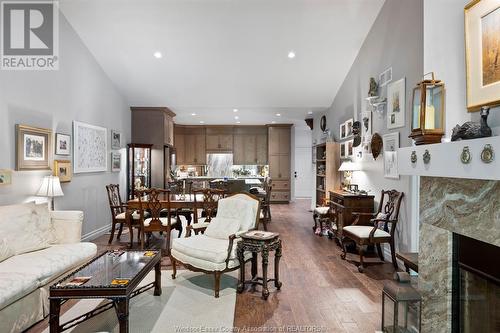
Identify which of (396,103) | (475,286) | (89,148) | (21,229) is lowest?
(475,286)

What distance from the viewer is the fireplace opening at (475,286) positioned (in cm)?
182

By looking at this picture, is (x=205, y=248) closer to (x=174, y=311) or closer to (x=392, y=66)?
(x=174, y=311)

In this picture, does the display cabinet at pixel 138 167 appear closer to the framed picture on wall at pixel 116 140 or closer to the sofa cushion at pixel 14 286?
the framed picture on wall at pixel 116 140

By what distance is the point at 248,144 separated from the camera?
11.0 metres

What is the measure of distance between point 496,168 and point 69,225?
4.05 m

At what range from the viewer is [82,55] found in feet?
17.8

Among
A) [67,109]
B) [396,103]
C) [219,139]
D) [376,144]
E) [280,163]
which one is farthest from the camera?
[219,139]

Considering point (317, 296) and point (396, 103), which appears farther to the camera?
point (396, 103)

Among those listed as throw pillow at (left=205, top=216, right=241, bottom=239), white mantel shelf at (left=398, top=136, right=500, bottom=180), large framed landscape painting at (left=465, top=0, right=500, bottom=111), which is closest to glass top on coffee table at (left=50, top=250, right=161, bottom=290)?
throw pillow at (left=205, top=216, right=241, bottom=239)

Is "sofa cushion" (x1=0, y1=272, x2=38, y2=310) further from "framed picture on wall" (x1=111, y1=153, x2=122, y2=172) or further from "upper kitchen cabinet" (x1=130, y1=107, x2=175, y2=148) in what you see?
"upper kitchen cabinet" (x1=130, y1=107, x2=175, y2=148)

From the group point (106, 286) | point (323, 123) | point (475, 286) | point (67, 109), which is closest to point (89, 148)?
point (67, 109)

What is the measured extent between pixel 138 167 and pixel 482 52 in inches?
266

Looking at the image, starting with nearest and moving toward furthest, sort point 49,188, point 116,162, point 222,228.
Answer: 1. point 222,228
2. point 49,188
3. point 116,162

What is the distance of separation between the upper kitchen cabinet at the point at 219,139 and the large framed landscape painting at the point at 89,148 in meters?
4.92
